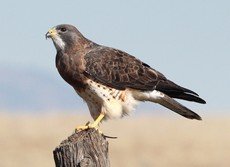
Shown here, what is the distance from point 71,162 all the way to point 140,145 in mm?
23268

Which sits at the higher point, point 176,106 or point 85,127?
point 176,106

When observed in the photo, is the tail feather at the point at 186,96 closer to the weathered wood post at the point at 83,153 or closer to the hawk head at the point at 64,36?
the hawk head at the point at 64,36

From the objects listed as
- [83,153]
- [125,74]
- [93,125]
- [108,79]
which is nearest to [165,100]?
[125,74]

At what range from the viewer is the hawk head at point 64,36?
13117 millimetres

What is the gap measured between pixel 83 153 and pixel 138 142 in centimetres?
2397

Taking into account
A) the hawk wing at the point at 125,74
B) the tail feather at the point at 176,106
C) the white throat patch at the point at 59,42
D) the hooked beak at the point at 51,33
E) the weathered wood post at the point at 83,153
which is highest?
the hooked beak at the point at 51,33

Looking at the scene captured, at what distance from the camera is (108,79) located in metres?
13.2

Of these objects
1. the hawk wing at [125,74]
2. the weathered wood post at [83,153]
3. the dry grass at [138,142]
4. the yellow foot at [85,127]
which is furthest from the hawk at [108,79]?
the dry grass at [138,142]

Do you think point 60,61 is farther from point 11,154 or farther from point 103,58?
point 11,154

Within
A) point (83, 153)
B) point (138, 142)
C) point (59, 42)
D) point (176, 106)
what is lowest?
point (138, 142)

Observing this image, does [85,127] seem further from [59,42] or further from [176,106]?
[176,106]

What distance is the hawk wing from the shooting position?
42.9 feet

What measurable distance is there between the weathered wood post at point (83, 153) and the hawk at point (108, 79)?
8.85ft

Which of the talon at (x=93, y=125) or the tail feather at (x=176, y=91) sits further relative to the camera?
the tail feather at (x=176, y=91)
